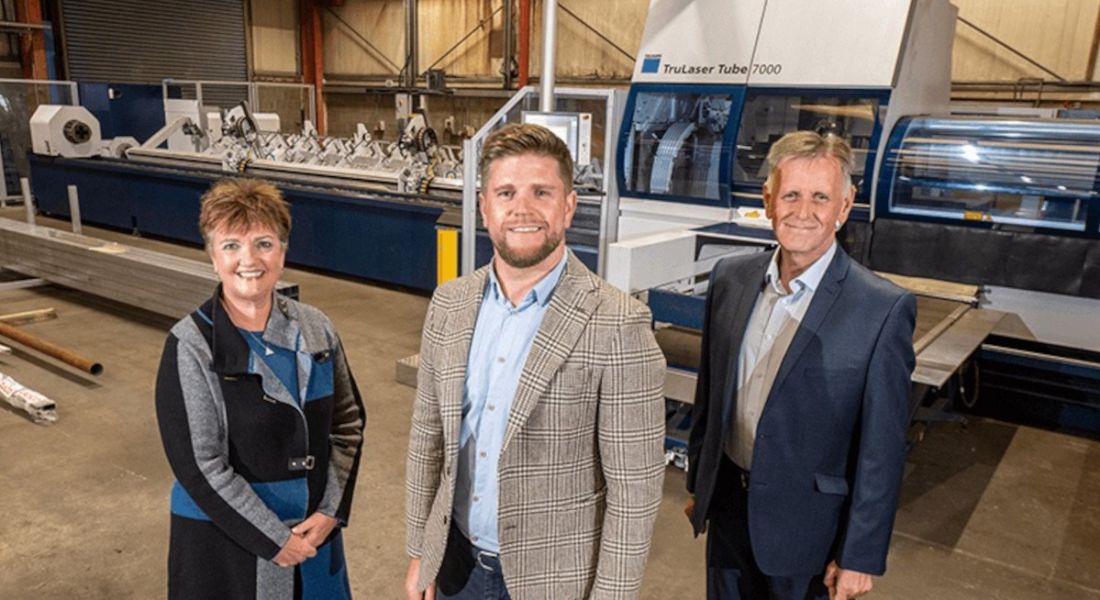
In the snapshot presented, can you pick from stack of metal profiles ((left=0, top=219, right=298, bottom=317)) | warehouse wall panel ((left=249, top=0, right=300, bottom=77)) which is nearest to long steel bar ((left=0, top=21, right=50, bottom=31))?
warehouse wall panel ((left=249, top=0, right=300, bottom=77))

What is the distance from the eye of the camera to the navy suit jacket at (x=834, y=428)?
138cm

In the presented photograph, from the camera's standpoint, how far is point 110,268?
5.17 metres

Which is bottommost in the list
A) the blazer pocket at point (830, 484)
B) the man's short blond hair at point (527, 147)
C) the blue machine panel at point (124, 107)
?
the blazer pocket at point (830, 484)

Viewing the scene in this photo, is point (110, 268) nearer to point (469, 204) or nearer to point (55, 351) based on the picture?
point (55, 351)

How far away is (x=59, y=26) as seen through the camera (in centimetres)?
1084

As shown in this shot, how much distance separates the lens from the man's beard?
1.14 meters

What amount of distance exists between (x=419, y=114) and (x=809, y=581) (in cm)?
566

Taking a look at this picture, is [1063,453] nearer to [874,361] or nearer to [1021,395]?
[1021,395]

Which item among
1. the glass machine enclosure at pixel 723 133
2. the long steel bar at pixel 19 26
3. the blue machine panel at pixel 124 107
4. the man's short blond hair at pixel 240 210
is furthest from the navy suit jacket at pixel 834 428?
the long steel bar at pixel 19 26

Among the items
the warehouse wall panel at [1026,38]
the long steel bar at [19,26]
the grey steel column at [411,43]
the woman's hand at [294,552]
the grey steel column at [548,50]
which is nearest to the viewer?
the woman's hand at [294,552]

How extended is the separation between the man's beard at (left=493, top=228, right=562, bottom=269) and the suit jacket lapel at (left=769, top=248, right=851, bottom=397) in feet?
1.79

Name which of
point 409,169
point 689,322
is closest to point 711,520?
point 689,322

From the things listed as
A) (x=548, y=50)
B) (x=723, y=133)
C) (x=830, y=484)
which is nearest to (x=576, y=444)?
(x=830, y=484)

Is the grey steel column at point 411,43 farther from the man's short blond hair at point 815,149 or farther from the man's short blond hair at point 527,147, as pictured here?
the man's short blond hair at point 527,147
